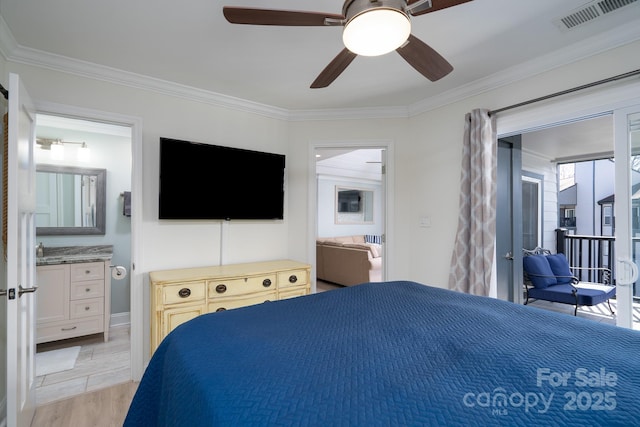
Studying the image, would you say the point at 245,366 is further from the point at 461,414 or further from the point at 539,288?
the point at 539,288

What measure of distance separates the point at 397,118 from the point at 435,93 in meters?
0.47

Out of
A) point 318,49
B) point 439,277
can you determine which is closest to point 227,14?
point 318,49

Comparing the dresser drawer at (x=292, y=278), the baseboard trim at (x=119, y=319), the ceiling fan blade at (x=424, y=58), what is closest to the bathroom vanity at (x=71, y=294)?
the baseboard trim at (x=119, y=319)

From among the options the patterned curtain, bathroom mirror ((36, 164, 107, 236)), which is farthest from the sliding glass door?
bathroom mirror ((36, 164, 107, 236))

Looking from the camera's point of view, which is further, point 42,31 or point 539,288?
point 539,288

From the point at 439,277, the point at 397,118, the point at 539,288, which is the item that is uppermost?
the point at 397,118

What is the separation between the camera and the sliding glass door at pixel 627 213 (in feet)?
6.48

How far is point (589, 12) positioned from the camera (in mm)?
1771

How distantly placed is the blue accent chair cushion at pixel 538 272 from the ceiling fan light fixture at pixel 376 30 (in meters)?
3.69

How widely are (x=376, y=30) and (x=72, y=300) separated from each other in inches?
144

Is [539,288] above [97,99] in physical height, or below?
below

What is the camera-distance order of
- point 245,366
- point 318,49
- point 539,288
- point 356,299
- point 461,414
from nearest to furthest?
1. point 461,414
2. point 245,366
3. point 356,299
4. point 318,49
5. point 539,288

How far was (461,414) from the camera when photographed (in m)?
0.67

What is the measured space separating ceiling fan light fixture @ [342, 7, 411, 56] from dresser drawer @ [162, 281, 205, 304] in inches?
79.0
